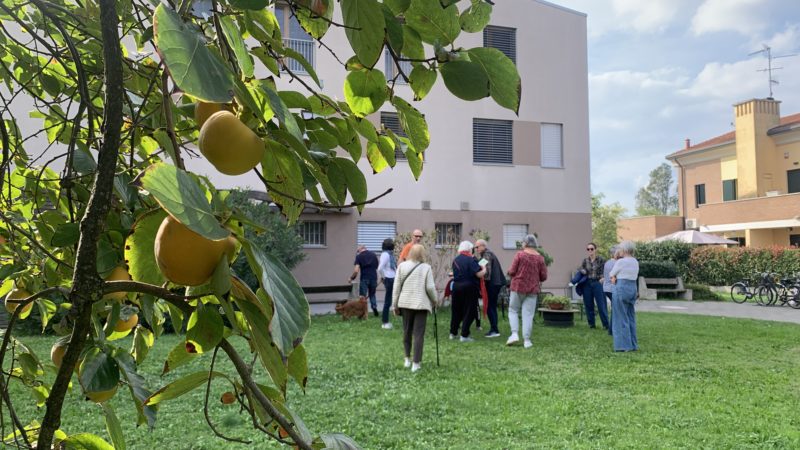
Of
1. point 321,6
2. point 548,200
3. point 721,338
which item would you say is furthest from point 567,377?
point 548,200

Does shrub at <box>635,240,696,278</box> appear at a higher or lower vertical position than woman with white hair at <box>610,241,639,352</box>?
higher

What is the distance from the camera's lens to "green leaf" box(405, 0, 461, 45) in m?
0.80

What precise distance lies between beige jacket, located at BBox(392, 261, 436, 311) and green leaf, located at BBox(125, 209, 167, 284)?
619 centimetres

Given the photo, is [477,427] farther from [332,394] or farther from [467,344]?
[467,344]

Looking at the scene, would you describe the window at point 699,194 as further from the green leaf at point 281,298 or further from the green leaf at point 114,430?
the green leaf at point 281,298

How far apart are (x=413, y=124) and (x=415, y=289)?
6040mm

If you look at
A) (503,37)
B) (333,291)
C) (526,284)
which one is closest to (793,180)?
(503,37)

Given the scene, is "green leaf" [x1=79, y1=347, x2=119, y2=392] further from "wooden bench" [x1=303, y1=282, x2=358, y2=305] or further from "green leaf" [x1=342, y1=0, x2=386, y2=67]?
"wooden bench" [x1=303, y1=282, x2=358, y2=305]

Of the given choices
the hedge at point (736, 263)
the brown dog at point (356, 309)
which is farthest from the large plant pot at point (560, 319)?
the hedge at point (736, 263)

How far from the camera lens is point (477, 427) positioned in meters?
4.81

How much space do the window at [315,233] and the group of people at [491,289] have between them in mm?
4505

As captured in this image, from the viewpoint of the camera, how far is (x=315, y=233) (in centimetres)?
1574

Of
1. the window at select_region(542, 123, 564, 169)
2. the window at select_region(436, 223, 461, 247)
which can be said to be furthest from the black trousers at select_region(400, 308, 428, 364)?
the window at select_region(542, 123, 564, 169)

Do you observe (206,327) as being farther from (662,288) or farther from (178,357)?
(662,288)
